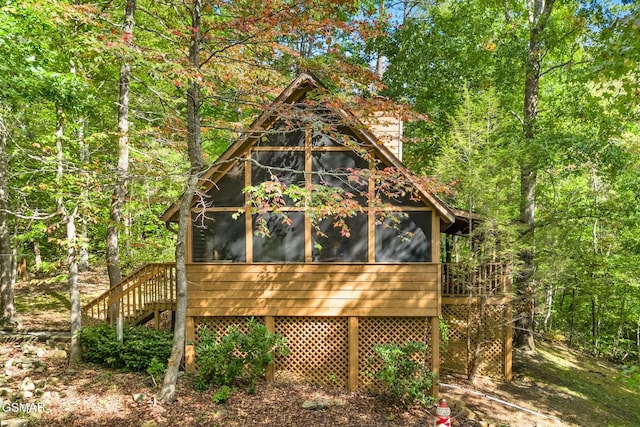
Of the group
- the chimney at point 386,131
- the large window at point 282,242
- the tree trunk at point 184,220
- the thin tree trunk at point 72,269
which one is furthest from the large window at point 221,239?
the chimney at point 386,131

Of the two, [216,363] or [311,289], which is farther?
[311,289]

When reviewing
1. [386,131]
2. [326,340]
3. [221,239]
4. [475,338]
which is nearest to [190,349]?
[221,239]

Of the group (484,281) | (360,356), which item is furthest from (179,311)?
(484,281)

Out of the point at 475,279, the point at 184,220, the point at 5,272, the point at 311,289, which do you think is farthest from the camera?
the point at 5,272

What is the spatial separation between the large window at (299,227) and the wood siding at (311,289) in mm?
219

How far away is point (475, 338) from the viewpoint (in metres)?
10.3

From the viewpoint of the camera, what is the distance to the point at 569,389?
34.4ft

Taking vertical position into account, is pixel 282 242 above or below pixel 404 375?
above

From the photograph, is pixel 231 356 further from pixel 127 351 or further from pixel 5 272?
pixel 5 272

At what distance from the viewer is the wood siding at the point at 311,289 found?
8062 mm

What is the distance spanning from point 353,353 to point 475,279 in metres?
3.95

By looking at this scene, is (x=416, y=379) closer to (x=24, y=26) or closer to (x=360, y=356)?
(x=360, y=356)

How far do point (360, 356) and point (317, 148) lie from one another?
4.79 meters

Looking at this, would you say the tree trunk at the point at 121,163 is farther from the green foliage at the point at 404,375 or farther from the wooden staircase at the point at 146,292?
the green foliage at the point at 404,375
